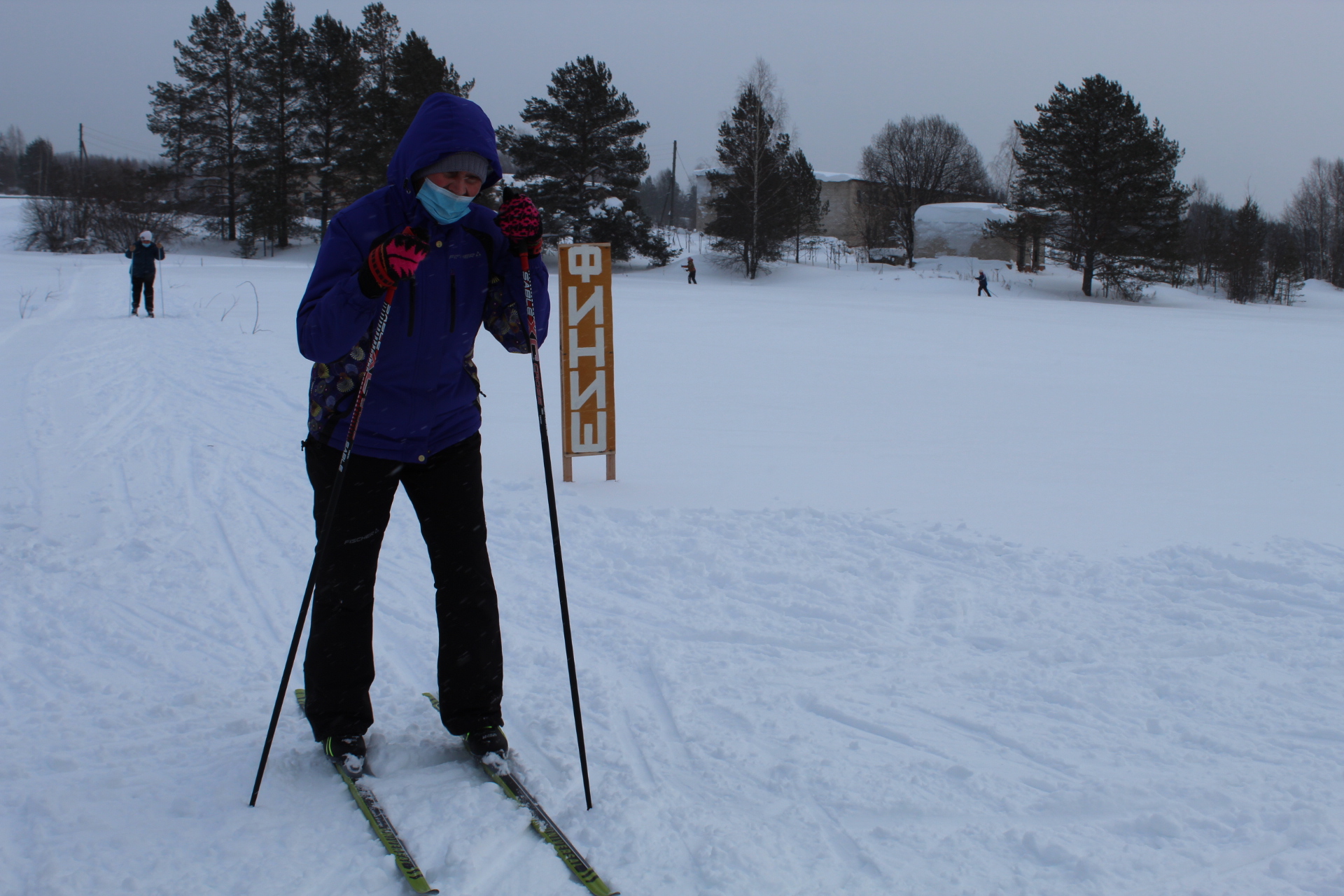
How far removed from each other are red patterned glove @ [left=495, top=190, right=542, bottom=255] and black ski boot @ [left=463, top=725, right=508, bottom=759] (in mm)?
1445

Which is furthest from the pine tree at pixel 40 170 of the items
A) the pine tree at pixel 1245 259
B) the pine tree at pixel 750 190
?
the pine tree at pixel 1245 259

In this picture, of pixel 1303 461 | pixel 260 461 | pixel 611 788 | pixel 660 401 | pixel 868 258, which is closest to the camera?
pixel 611 788

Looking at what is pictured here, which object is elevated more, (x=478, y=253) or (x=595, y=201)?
(x=595, y=201)

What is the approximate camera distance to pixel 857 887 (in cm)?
212

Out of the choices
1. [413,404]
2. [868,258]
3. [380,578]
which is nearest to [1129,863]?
[413,404]

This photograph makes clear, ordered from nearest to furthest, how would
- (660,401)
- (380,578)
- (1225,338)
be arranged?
(380,578), (660,401), (1225,338)

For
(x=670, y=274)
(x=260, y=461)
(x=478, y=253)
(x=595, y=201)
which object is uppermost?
(x=595, y=201)

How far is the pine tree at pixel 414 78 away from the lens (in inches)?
1398

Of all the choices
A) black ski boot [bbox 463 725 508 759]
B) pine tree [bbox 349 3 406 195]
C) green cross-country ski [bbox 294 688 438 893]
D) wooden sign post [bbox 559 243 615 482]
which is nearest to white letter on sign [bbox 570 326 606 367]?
wooden sign post [bbox 559 243 615 482]

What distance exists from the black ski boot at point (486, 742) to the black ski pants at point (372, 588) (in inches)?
0.9

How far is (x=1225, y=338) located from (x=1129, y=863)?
16326mm

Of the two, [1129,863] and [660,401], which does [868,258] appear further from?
[1129,863]

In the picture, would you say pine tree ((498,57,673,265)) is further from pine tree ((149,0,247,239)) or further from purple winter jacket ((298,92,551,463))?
purple winter jacket ((298,92,551,463))

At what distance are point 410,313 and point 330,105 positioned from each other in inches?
1673
